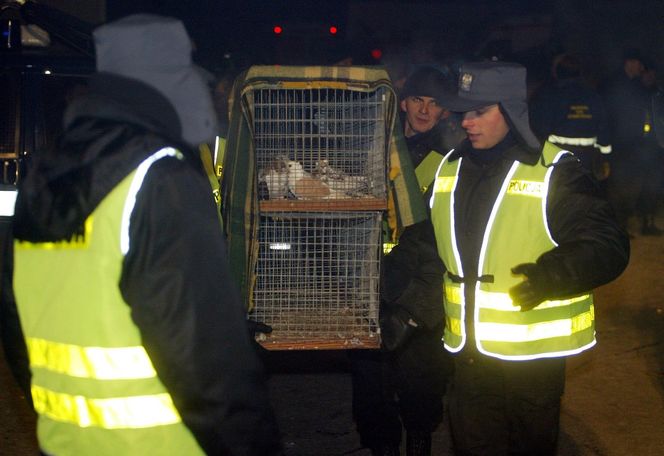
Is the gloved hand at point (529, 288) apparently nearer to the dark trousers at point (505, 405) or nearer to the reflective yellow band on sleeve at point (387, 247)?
the dark trousers at point (505, 405)

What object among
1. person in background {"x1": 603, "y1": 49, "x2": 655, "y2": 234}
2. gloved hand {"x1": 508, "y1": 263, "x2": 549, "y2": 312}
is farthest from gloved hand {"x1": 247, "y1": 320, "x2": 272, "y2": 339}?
person in background {"x1": 603, "y1": 49, "x2": 655, "y2": 234}

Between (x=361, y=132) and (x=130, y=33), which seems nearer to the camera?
(x=130, y=33)

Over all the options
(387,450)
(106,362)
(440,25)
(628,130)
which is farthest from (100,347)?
(440,25)

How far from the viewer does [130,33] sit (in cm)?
225

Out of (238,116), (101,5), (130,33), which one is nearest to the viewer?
(130,33)

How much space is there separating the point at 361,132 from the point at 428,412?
1.51m

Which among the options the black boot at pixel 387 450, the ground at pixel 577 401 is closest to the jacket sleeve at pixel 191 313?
the black boot at pixel 387 450

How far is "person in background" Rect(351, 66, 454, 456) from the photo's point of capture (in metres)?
4.08

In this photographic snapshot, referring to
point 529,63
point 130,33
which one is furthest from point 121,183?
Result: point 529,63

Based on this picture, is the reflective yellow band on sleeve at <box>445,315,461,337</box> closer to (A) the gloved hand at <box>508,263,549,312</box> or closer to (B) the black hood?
(A) the gloved hand at <box>508,263,549,312</box>

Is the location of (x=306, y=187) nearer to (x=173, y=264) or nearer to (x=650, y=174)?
(x=173, y=264)

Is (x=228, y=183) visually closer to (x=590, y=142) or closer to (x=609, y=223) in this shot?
(x=609, y=223)

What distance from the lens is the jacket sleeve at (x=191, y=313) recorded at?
202 centimetres

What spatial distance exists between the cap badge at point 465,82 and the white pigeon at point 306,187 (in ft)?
2.36
